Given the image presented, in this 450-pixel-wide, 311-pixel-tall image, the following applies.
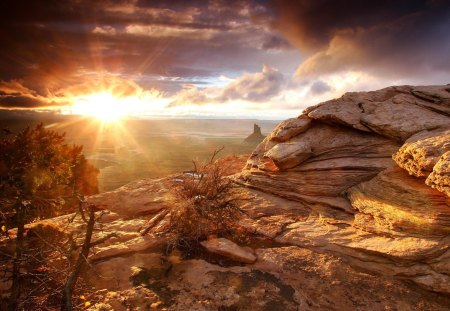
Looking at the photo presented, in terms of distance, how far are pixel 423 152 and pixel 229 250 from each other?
21.8ft

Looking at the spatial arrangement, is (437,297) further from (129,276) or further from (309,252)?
(129,276)

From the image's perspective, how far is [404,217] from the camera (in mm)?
8469

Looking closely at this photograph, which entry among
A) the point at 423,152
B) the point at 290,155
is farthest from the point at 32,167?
the point at 423,152

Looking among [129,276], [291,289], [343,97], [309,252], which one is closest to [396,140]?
[343,97]

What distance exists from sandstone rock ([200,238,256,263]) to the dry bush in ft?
1.57

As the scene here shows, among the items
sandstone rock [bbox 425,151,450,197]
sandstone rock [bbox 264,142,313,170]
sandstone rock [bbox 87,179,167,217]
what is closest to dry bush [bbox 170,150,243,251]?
sandstone rock [bbox 87,179,167,217]

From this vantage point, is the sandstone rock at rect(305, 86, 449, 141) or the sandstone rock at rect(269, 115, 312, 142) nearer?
the sandstone rock at rect(305, 86, 449, 141)

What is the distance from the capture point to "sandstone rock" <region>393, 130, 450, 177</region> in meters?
8.60

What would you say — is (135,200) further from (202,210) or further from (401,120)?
(401,120)

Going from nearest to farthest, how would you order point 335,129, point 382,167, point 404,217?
point 404,217
point 382,167
point 335,129

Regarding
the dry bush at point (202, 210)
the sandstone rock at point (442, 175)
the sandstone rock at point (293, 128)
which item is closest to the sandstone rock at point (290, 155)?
the sandstone rock at point (293, 128)

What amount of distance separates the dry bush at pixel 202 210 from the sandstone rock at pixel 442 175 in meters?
6.00

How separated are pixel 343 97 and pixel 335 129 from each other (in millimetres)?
2096

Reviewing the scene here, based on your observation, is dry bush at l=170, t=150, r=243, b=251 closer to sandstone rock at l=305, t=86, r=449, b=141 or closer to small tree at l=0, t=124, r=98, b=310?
small tree at l=0, t=124, r=98, b=310
